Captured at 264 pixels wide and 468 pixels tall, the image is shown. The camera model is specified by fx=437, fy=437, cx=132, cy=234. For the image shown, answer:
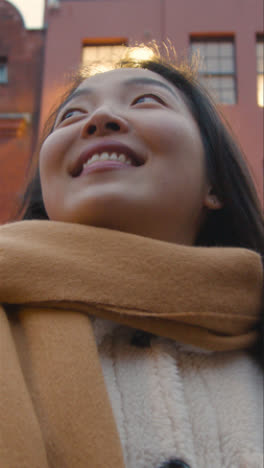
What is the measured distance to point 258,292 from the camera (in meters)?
1.17

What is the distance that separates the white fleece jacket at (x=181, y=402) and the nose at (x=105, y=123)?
0.52 m

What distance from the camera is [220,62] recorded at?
6383 millimetres

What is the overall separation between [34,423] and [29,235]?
45 centimetres

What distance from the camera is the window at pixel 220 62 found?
20.4 feet

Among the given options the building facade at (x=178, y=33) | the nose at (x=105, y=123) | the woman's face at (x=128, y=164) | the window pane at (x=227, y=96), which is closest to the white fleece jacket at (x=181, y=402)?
the woman's face at (x=128, y=164)

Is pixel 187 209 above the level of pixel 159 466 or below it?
above

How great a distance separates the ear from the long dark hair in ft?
0.04

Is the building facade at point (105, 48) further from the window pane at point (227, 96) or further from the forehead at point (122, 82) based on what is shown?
the forehead at point (122, 82)

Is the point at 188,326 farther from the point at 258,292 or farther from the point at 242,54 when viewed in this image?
the point at 242,54

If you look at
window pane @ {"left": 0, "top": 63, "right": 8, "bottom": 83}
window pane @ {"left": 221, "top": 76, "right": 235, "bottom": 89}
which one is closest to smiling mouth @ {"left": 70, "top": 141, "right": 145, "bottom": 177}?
window pane @ {"left": 221, "top": 76, "right": 235, "bottom": 89}

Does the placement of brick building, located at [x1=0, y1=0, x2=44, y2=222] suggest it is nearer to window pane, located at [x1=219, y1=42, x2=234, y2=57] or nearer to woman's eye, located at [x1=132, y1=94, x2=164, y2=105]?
window pane, located at [x1=219, y1=42, x2=234, y2=57]

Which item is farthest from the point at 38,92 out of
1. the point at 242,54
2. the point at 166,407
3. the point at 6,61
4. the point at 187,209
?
the point at 166,407

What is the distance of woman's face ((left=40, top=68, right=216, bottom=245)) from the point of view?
1.14 m

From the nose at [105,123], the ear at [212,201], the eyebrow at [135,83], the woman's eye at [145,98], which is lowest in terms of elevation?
the ear at [212,201]
